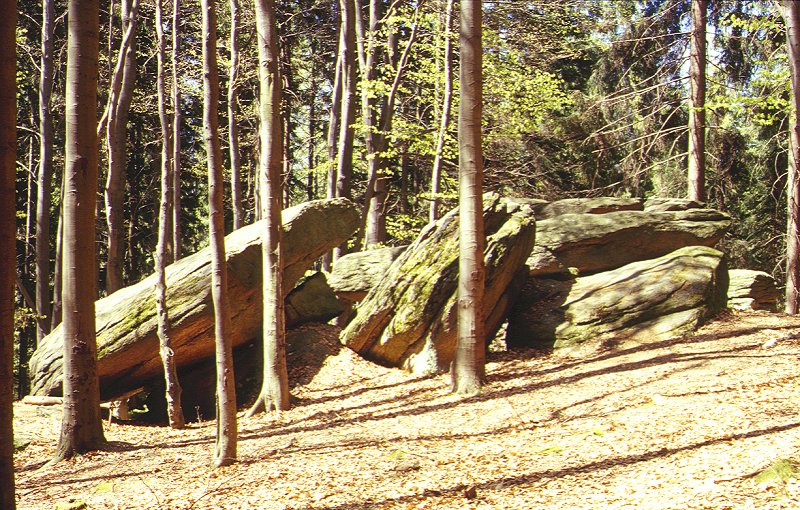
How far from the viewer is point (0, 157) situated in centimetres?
455

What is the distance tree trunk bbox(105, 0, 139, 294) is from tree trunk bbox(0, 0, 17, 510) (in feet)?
31.8

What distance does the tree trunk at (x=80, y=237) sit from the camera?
27.8 feet

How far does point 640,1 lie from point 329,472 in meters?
20.6

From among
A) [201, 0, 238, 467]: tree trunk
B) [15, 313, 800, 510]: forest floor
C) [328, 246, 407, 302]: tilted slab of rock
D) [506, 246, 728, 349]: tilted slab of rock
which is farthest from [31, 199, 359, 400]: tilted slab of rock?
[506, 246, 728, 349]: tilted slab of rock

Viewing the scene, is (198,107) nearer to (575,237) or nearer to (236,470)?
(575,237)

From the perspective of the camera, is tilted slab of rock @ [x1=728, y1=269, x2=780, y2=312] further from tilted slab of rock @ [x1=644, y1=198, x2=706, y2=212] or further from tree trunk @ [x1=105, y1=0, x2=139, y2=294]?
tree trunk @ [x1=105, y1=0, x2=139, y2=294]

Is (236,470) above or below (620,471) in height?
below

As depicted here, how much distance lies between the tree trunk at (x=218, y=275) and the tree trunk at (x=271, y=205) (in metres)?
1.47

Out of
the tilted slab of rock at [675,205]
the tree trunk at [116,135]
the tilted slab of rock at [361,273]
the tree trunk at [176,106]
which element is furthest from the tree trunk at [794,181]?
the tree trunk at [116,135]

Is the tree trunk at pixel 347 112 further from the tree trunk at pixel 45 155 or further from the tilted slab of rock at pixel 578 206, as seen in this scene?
the tree trunk at pixel 45 155

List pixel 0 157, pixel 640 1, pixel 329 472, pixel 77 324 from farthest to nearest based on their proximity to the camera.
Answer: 1. pixel 640 1
2. pixel 77 324
3. pixel 329 472
4. pixel 0 157

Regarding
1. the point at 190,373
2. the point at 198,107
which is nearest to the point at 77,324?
the point at 190,373

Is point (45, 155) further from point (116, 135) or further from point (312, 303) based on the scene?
point (312, 303)

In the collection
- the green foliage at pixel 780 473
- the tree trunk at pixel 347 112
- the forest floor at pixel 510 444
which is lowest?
the forest floor at pixel 510 444
